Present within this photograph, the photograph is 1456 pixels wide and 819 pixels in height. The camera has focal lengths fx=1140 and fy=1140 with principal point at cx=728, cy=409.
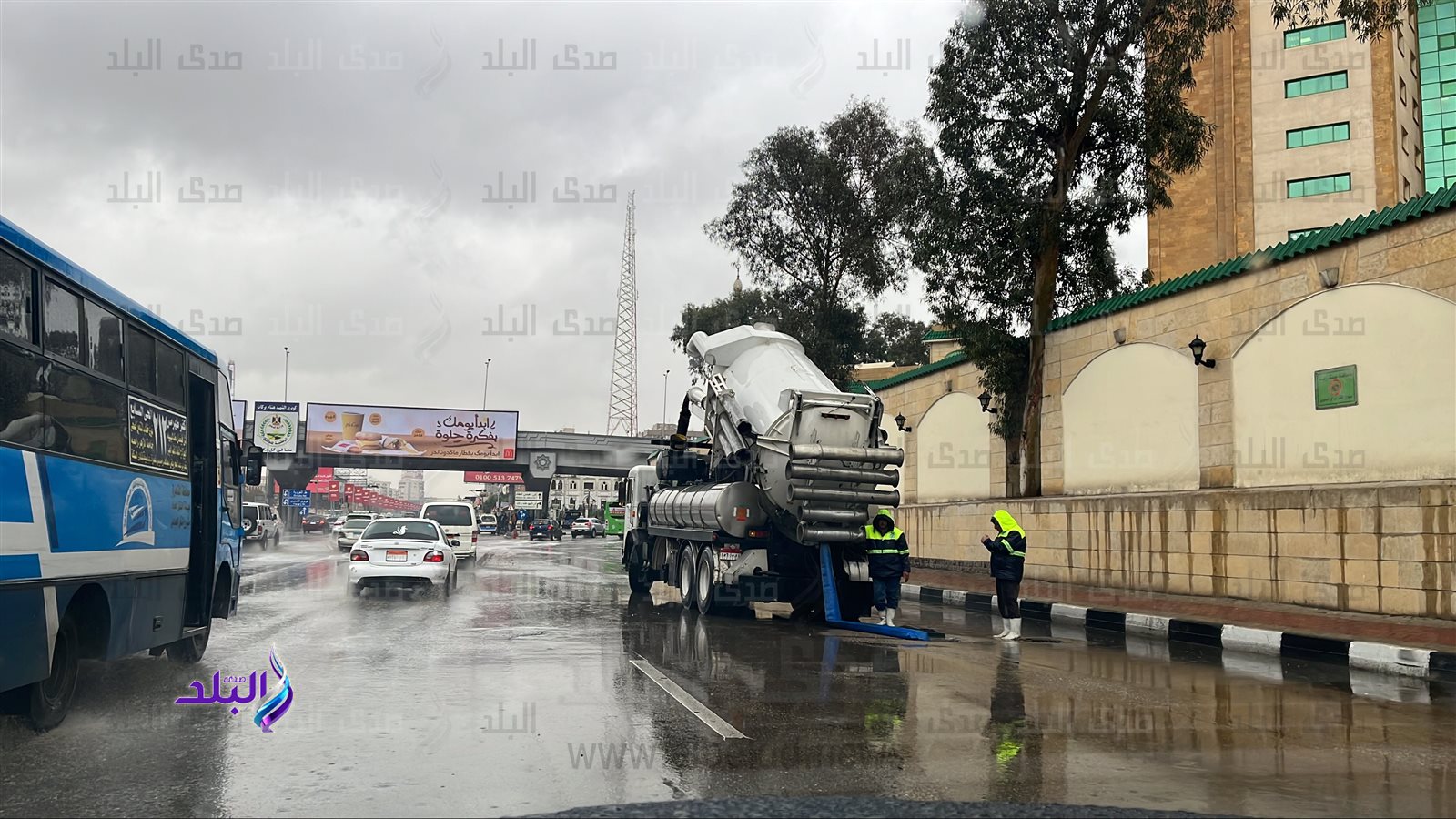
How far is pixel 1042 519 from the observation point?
2194 centimetres

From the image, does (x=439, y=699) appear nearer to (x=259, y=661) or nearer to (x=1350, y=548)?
(x=259, y=661)

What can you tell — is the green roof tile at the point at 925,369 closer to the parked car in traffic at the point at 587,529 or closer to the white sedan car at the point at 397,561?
the white sedan car at the point at 397,561

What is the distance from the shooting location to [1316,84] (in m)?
44.5

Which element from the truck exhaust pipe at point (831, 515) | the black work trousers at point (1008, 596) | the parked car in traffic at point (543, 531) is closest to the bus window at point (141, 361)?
the truck exhaust pipe at point (831, 515)

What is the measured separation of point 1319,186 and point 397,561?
3962 cm

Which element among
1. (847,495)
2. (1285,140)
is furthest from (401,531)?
(1285,140)

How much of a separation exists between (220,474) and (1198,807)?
918cm

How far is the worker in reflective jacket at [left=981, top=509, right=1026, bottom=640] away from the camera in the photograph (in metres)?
13.9

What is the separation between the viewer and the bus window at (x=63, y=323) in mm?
7098

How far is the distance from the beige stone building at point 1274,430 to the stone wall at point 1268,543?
27 mm

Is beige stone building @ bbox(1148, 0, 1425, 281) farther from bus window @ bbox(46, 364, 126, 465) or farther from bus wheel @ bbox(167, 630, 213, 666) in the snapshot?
bus window @ bbox(46, 364, 126, 465)

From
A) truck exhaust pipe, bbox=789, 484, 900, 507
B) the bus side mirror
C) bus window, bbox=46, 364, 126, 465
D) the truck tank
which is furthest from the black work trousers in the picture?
bus window, bbox=46, 364, 126, 465

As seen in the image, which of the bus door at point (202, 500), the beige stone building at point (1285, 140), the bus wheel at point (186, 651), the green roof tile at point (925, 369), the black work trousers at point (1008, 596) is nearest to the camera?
the bus door at point (202, 500)

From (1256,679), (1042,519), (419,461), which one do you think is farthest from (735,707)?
(419,461)
